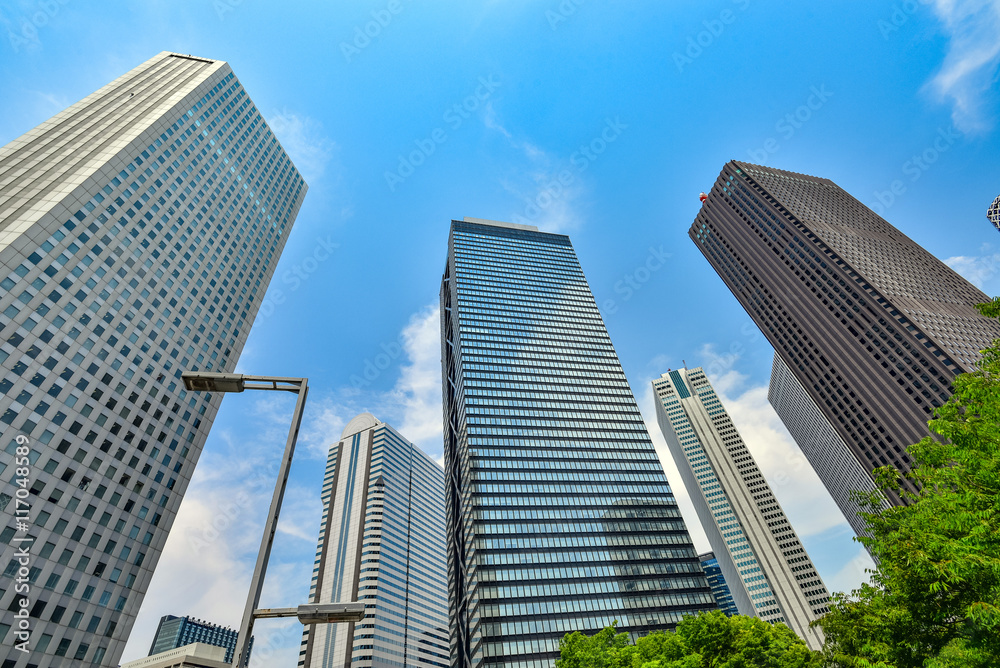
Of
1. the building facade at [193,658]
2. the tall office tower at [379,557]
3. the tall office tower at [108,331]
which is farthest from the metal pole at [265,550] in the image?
the tall office tower at [379,557]

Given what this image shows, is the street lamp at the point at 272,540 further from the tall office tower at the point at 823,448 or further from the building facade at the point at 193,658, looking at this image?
the tall office tower at the point at 823,448

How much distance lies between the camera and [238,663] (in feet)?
25.4

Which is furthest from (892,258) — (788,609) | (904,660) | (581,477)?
(904,660)

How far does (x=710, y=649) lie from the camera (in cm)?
3200

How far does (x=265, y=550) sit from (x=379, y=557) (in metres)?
156

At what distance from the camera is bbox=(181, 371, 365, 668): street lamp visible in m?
8.60

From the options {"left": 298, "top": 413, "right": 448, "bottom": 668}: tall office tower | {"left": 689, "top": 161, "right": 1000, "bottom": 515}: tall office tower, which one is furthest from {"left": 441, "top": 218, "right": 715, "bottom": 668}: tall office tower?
{"left": 689, "top": 161, "right": 1000, "bottom": 515}: tall office tower

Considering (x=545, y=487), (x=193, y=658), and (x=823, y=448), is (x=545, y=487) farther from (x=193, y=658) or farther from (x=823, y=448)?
(x=823, y=448)

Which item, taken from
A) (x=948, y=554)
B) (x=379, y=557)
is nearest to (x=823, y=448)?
(x=379, y=557)

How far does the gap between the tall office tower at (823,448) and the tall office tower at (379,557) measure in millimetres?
139717

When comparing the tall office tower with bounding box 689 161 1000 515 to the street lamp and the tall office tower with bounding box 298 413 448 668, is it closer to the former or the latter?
the street lamp

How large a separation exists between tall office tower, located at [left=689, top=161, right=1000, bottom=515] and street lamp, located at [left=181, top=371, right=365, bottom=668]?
112m

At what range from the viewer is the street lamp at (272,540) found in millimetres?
8602

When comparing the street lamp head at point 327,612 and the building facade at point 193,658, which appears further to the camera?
the building facade at point 193,658
